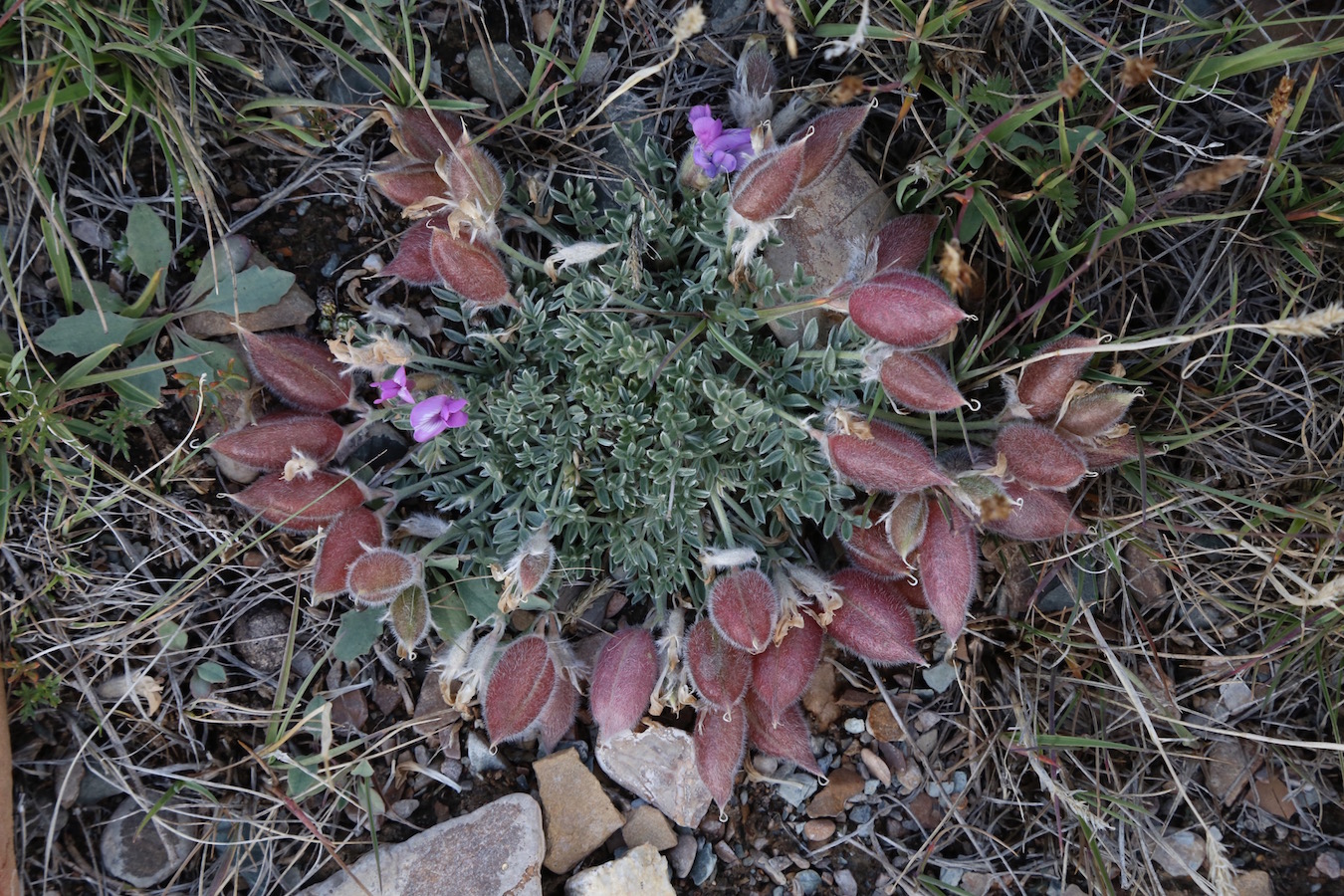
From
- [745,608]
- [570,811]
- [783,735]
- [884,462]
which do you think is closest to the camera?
[884,462]

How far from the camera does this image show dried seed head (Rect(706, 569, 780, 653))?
97.3 inches

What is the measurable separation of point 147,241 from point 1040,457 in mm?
2688

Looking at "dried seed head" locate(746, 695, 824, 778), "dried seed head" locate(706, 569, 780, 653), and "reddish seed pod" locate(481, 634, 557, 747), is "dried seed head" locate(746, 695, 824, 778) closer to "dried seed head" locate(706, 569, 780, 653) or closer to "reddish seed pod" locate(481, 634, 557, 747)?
"dried seed head" locate(706, 569, 780, 653)

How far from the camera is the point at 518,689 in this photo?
2.60m

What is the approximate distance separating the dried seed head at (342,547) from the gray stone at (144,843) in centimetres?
87

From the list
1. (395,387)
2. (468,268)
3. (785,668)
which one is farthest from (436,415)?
(785,668)

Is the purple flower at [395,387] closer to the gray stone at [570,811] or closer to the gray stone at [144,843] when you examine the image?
the gray stone at [570,811]

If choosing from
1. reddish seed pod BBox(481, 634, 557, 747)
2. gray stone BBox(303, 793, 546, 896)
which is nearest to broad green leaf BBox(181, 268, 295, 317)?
reddish seed pod BBox(481, 634, 557, 747)

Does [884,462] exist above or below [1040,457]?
above

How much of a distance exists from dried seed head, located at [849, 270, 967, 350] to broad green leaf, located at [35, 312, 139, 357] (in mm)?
2127

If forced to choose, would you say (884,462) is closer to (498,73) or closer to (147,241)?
(498,73)

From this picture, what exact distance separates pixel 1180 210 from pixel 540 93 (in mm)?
2012

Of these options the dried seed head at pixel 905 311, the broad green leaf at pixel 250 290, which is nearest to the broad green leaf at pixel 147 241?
the broad green leaf at pixel 250 290

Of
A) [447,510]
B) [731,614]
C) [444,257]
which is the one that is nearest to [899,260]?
[731,614]
